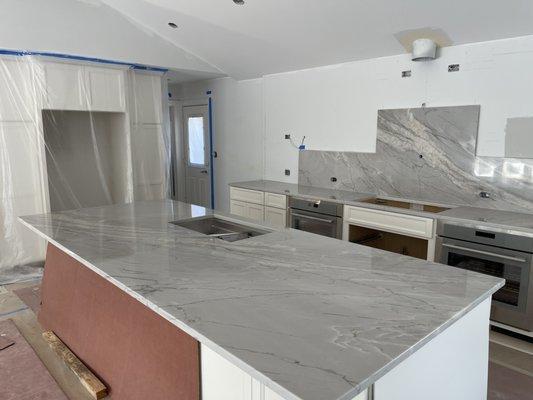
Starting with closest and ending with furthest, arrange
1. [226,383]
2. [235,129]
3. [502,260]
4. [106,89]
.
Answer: [226,383] → [502,260] → [106,89] → [235,129]

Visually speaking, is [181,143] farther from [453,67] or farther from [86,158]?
[453,67]

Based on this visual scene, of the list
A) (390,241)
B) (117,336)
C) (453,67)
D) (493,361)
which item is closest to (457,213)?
(390,241)

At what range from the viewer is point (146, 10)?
408cm

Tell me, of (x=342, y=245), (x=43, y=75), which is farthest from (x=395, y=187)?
(x=43, y=75)

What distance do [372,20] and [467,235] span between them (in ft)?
6.22

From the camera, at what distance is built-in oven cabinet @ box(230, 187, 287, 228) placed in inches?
171

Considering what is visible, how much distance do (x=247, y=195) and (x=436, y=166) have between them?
215 cm

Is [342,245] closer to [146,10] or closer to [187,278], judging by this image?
[187,278]

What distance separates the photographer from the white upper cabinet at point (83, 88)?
3971 mm

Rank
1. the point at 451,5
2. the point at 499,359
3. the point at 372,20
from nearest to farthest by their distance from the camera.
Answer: the point at 499,359
the point at 451,5
the point at 372,20

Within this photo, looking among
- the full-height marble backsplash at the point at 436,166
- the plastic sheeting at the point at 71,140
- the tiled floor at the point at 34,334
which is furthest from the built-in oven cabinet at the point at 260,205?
the tiled floor at the point at 34,334

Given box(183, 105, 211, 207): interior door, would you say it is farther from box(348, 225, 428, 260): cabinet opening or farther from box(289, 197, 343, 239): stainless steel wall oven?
box(348, 225, 428, 260): cabinet opening

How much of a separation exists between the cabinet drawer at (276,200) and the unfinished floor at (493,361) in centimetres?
225

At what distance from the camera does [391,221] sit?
340 centimetres
